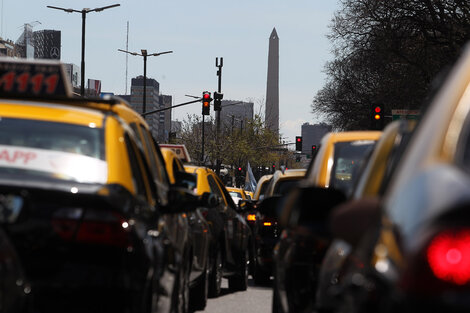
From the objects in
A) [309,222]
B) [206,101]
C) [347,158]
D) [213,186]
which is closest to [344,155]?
[347,158]

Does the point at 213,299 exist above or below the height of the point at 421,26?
below

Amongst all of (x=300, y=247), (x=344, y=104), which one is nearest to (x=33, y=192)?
(x=300, y=247)

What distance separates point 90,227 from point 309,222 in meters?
1.60

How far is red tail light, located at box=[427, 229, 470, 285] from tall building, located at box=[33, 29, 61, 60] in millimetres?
155581

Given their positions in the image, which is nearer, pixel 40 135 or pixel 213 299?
pixel 40 135

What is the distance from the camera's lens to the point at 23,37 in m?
155

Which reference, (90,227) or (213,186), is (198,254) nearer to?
(213,186)

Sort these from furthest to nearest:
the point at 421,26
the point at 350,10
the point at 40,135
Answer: the point at 350,10
the point at 421,26
the point at 40,135

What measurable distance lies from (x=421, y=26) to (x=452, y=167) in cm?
4731

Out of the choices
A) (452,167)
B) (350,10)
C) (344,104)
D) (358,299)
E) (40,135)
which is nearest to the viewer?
(452,167)

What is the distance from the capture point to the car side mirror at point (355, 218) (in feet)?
9.27

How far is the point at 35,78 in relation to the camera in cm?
647

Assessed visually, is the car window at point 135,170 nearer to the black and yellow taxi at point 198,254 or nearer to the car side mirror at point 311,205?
the car side mirror at point 311,205

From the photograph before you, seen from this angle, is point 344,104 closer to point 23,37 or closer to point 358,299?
point 358,299
